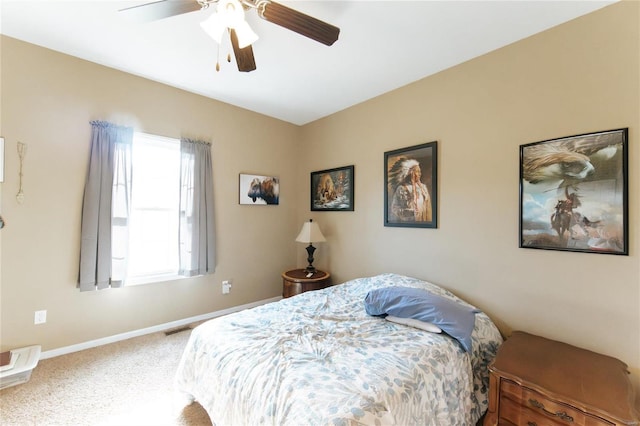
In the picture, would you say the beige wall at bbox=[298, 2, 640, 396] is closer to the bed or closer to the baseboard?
the bed

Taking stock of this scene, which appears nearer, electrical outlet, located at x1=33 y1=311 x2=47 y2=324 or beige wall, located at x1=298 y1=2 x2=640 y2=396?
beige wall, located at x1=298 y1=2 x2=640 y2=396

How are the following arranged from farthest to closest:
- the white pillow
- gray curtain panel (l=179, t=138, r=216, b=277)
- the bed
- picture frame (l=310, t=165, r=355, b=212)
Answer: picture frame (l=310, t=165, r=355, b=212) → gray curtain panel (l=179, t=138, r=216, b=277) → the white pillow → the bed

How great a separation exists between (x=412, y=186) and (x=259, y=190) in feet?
6.64

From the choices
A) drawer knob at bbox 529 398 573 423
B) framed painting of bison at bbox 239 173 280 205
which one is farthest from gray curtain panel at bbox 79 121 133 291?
drawer knob at bbox 529 398 573 423

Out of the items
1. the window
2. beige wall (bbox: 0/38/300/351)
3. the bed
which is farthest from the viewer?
the window

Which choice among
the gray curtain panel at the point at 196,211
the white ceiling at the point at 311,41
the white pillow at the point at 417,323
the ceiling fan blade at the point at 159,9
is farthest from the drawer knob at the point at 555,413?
the gray curtain panel at the point at 196,211

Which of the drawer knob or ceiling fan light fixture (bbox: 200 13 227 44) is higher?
ceiling fan light fixture (bbox: 200 13 227 44)

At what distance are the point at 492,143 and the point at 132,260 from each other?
11.8 feet

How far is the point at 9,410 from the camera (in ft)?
5.61

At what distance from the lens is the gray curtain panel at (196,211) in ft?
9.84

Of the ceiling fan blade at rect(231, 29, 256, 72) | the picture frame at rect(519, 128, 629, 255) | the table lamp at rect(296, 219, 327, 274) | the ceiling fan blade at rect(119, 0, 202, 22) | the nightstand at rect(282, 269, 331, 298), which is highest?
the ceiling fan blade at rect(119, 0, 202, 22)

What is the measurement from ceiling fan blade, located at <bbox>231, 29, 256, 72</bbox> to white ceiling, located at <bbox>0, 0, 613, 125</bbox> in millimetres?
327

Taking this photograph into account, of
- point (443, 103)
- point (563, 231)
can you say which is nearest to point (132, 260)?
point (443, 103)

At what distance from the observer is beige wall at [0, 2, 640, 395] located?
1676 millimetres
